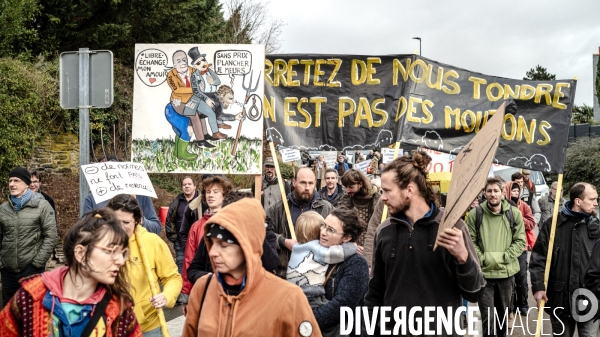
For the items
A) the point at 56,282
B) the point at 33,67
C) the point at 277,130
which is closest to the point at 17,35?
the point at 33,67

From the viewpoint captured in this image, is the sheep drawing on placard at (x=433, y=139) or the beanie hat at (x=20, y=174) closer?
the beanie hat at (x=20, y=174)

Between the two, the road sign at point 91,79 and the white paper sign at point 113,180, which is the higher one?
the road sign at point 91,79

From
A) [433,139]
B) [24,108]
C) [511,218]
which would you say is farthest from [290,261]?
[24,108]

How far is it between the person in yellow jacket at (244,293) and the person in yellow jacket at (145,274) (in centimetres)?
157

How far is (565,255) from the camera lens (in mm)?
6570

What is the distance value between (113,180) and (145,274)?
5.56ft

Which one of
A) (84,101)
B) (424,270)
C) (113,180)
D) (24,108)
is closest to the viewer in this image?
(424,270)

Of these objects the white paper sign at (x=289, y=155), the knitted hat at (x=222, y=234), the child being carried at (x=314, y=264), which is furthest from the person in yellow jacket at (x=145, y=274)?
the white paper sign at (x=289, y=155)

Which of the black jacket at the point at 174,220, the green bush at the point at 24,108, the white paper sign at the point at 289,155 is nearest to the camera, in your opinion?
the black jacket at the point at 174,220

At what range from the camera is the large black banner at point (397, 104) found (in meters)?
8.06

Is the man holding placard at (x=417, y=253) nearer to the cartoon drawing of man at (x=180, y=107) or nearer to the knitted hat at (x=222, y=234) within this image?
the knitted hat at (x=222, y=234)

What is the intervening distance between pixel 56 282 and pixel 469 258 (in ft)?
A: 6.99

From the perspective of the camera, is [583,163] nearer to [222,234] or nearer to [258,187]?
[258,187]

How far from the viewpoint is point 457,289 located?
3871 mm
